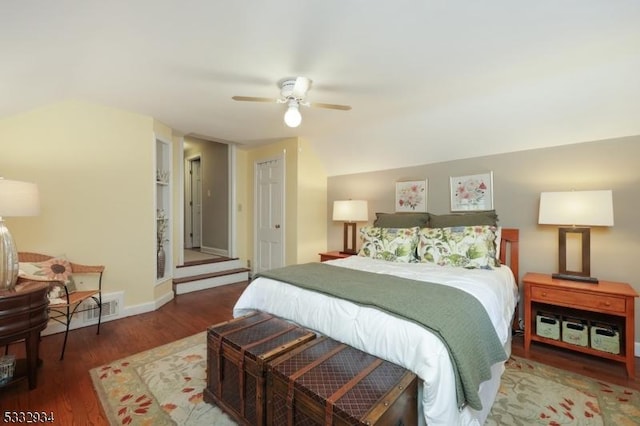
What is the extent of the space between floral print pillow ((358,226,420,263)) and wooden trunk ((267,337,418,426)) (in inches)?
62.2

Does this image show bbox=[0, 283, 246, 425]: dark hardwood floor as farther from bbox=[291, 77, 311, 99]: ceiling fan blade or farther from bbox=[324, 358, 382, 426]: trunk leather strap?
bbox=[291, 77, 311, 99]: ceiling fan blade

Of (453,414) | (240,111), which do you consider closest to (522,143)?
(453,414)

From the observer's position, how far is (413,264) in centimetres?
277

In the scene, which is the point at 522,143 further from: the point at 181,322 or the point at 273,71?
the point at 181,322

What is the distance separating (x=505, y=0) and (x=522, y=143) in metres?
1.79

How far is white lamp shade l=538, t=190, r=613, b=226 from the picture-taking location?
2268 millimetres

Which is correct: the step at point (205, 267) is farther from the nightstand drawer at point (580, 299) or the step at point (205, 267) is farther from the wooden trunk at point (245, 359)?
the nightstand drawer at point (580, 299)

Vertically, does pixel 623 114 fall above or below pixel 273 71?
below

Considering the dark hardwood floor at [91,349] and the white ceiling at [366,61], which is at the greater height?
the white ceiling at [366,61]

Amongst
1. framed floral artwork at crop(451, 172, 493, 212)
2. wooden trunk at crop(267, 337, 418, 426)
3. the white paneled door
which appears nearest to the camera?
wooden trunk at crop(267, 337, 418, 426)

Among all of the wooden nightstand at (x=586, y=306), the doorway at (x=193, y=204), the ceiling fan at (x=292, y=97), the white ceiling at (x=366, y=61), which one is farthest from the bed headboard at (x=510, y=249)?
the doorway at (x=193, y=204)

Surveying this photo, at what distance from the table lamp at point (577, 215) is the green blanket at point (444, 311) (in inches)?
56.0

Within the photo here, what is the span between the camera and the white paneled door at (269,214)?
4.59 m

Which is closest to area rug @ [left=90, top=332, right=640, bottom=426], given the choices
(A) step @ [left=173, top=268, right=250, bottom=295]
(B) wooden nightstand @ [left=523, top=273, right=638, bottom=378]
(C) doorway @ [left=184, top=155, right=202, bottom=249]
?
(B) wooden nightstand @ [left=523, top=273, right=638, bottom=378]
